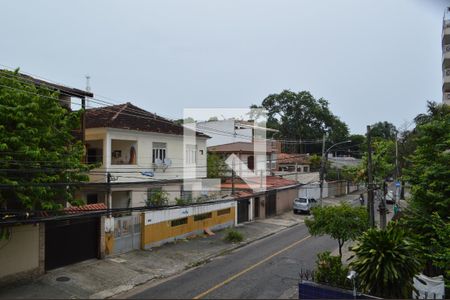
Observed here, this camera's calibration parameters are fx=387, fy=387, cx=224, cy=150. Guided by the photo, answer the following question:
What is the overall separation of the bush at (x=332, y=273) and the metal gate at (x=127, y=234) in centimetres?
1027

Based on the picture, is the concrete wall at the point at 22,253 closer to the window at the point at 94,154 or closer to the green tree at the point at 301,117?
the window at the point at 94,154

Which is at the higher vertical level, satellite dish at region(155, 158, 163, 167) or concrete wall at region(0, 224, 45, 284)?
satellite dish at region(155, 158, 163, 167)

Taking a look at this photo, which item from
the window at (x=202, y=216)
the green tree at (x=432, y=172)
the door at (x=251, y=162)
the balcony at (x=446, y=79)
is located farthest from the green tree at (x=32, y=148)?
the door at (x=251, y=162)

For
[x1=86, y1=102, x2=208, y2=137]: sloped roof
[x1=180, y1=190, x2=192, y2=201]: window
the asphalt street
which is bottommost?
the asphalt street

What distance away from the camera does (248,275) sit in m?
16.6

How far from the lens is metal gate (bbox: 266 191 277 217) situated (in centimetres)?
3488

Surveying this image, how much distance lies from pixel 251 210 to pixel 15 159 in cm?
2210

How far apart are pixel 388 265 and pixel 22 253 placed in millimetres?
13053

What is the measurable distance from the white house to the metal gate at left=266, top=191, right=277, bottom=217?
10.4 meters


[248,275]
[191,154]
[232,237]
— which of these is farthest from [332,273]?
[191,154]

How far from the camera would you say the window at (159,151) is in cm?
2459

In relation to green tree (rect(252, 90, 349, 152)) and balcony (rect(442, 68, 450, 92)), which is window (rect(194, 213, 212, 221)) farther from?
green tree (rect(252, 90, 349, 152))

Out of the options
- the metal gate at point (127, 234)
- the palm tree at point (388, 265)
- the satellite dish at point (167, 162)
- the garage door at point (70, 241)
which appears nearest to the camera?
the palm tree at point (388, 265)

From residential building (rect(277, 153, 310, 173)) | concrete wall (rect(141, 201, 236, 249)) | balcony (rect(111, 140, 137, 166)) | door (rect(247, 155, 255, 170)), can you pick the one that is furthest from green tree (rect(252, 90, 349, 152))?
balcony (rect(111, 140, 137, 166))
